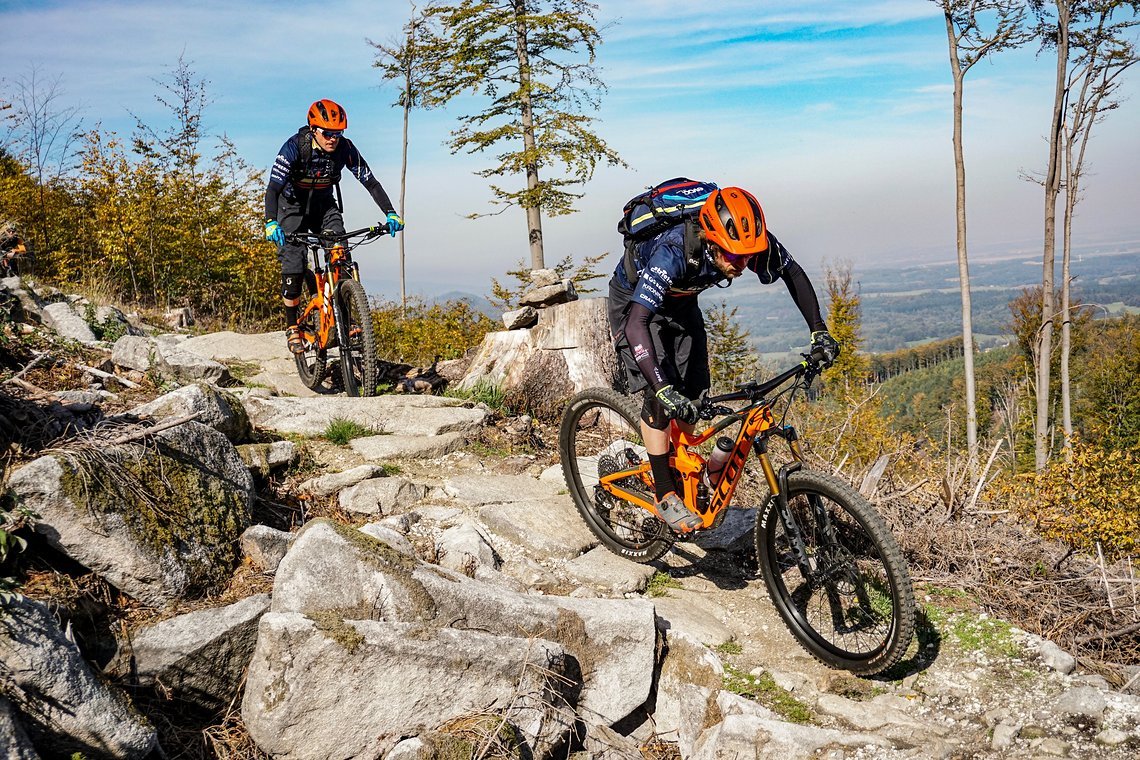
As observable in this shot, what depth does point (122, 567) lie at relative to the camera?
3832 mm

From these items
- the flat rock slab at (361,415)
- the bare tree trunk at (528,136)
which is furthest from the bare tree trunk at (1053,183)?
the flat rock slab at (361,415)

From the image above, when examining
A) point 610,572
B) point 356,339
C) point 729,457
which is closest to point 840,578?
point 729,457

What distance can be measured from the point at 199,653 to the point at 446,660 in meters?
1.19

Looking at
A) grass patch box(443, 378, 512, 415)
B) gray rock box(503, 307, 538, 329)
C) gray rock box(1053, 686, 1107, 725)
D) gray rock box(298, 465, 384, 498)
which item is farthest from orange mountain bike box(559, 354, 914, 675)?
gray rock box(503, 307, 538, 329)

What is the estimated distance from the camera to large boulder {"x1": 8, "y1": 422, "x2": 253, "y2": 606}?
12.1 ft

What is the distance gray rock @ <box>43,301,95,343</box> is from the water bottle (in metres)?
6.96

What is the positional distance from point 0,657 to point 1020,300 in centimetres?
6733

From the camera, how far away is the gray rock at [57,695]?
289 cm

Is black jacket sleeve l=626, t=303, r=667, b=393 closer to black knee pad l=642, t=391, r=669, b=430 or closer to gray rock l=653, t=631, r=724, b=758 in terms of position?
black knee pad l=642, t=391, r=669, b=430

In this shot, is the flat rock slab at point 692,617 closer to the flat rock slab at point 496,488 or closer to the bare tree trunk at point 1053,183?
Answer: the flat rock slab at point 496,488

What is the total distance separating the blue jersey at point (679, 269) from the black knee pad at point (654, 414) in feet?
2.10

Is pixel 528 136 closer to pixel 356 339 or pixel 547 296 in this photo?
pixel 547 296

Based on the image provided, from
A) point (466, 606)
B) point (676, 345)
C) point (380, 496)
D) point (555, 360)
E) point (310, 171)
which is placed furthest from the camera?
point (555, 360)

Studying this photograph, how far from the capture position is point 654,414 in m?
4.79
